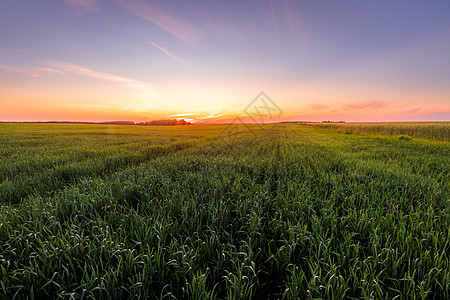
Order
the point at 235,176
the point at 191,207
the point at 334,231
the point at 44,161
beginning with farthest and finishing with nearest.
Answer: the point at 44,161 → the point at 235,176 → the point at 191,207 → the point at 334,231

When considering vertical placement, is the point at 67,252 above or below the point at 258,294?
above

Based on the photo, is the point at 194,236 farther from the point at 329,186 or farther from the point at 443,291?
the point at 329,186

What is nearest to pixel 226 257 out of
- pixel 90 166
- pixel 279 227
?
pixel 279 227

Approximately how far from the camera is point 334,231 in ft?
9.27

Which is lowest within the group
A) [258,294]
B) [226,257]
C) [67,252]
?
[258,294]

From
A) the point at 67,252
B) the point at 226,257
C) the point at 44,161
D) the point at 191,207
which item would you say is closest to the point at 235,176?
the point at 191,207

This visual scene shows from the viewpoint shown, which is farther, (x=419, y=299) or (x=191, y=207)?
(x=191, y=207)

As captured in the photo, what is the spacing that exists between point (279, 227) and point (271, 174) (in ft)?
10.0

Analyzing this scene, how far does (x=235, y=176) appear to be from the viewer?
574cm

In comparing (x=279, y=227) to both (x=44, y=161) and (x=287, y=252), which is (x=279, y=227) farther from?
(x=44, y=161)

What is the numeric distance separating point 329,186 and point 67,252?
5.55 meters

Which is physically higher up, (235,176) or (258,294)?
(235,176)

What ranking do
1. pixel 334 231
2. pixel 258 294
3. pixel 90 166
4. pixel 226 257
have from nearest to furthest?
pixel 258 294 < pixel 226 257 < pixel 334 231 < pixel 90 166

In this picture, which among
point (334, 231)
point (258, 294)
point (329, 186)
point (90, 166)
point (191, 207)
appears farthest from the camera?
point (90, 166)
